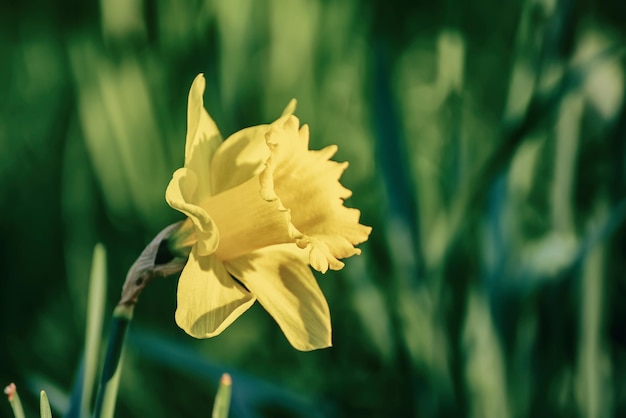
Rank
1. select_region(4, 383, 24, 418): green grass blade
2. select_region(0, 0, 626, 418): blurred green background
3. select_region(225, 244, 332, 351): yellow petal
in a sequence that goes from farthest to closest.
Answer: select_region(0, 0, 626, 418): blurred green background, select_region(225, 244, 332, 351): yellow petal, select_region(4, 383, 24, 418): green grass blade

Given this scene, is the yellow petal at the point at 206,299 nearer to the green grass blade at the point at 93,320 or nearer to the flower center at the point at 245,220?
the flower center at the point at 245,220

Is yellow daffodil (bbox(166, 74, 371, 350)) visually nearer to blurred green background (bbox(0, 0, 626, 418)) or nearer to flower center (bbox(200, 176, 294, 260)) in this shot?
flower center (bbox(200, 176, 294, 260))

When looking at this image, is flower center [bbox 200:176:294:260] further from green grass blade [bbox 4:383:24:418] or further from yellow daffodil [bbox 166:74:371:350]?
green grass blade [bbox 4:383:24:418]

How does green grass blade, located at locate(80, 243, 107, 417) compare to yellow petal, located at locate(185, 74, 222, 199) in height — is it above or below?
below

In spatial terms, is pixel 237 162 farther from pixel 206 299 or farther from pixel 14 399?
pixel 14 399

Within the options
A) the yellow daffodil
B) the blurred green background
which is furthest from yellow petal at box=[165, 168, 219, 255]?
the blurred green background

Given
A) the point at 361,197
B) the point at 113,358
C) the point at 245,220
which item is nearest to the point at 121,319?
the point at 113,358

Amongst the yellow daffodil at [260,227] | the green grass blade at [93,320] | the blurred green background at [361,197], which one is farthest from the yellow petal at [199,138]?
the blurred green background at [361,197]

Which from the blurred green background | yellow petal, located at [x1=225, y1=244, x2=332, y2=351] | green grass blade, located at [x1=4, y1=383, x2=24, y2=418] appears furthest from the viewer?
the blurred green background

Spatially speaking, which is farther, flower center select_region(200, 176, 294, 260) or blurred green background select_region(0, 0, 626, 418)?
blurred green background select_region(0, 0, 626, 418)
